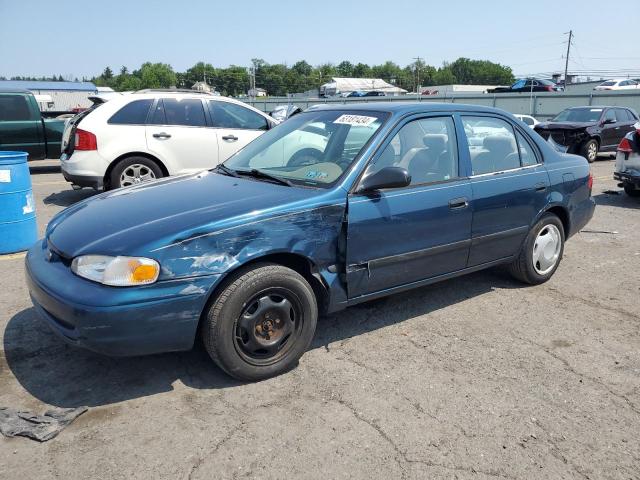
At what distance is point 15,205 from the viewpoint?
5492 mm

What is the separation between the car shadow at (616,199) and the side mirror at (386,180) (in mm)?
7061

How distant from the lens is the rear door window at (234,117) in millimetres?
8469

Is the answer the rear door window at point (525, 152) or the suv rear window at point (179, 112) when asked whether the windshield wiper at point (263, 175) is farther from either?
the suv rear window at point (179, 112)

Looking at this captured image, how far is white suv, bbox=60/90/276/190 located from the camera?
25.3ft

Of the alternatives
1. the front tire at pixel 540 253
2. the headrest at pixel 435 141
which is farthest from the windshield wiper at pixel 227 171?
the front tire at pixel 540 253

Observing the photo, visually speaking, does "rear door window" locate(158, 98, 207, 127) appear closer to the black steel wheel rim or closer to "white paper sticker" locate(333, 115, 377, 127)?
"white paper sticker" locate(333, 115, 377, 127)

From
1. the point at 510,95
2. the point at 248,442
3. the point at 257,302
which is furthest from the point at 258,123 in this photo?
the point at 510,95

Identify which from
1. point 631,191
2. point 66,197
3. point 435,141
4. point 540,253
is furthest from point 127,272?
point 631,191

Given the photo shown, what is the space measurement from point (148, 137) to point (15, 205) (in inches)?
108

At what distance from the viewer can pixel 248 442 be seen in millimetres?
2635

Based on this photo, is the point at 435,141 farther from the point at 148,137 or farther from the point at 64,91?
the point at 64,91

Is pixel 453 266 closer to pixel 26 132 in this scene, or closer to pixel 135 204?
A: pixel 135 204

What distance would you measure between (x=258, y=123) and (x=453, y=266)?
5594mm

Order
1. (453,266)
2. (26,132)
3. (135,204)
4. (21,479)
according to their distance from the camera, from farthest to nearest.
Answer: (26,132) < (453,266) < (135,204) < (21,479)
